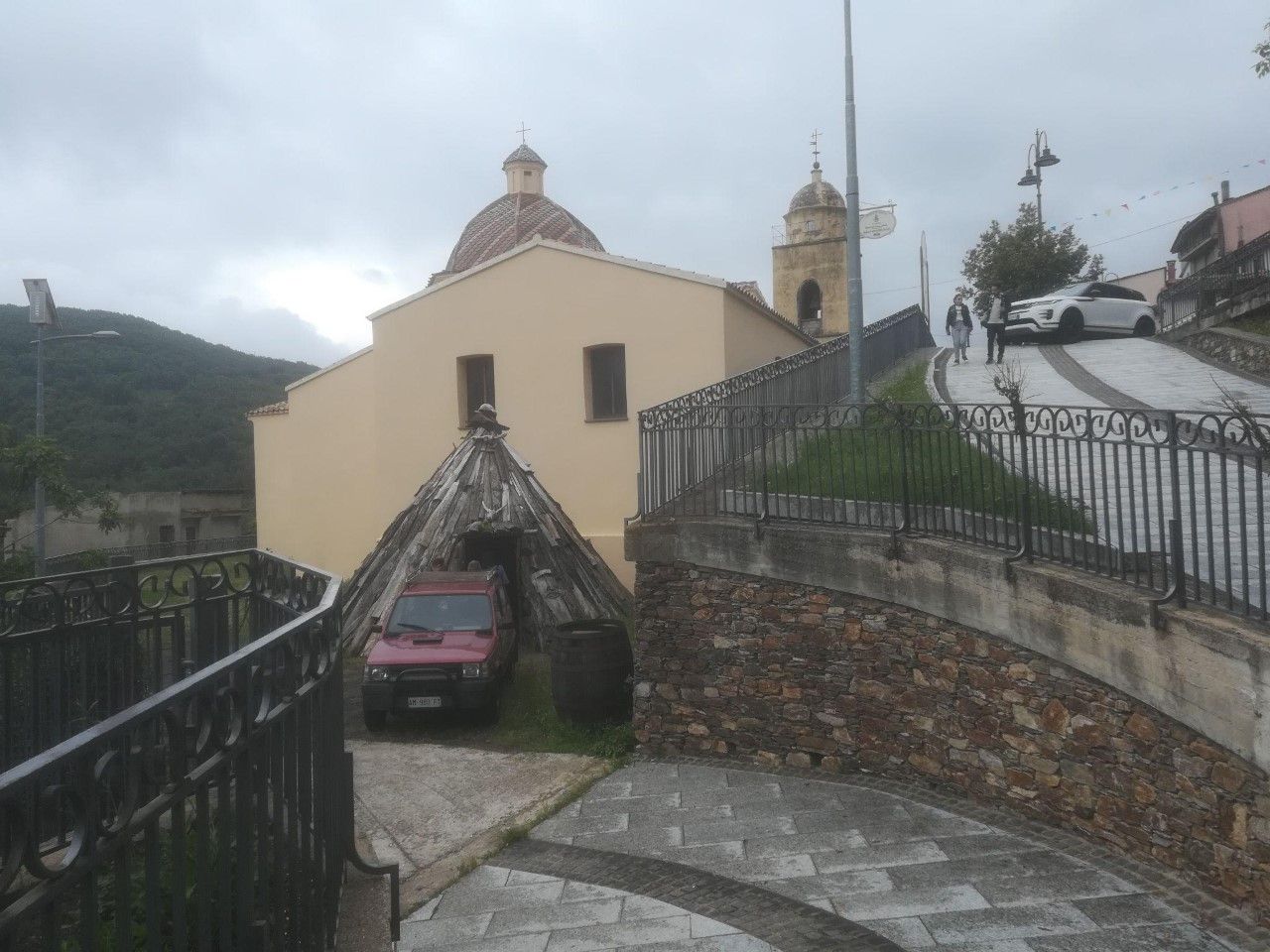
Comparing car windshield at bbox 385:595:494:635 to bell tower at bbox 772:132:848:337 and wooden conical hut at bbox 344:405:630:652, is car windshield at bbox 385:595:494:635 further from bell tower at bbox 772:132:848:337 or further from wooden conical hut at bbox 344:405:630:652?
bell tower at bbox 772:132:848:337

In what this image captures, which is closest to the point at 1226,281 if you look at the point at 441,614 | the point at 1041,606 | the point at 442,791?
the point at 441,614

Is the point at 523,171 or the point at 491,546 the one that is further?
the point at 523,171

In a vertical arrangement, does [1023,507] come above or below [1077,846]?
above

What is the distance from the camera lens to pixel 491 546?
17.3m

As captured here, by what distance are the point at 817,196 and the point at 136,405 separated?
102ft

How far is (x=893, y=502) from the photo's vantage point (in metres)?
8.34

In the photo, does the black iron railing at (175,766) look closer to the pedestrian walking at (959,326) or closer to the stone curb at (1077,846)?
the stone curb at (1077,846)

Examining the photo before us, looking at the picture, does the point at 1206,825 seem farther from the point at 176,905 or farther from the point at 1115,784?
the point at 176,905

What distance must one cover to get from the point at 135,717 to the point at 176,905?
0.66 metres

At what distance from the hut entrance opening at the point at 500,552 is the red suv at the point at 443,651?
2.99m

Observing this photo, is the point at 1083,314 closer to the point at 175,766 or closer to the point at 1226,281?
the point at 1226,281

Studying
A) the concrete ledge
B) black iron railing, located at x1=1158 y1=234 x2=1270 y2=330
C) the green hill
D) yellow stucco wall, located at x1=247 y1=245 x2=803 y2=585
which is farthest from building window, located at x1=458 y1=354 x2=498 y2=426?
the green hill

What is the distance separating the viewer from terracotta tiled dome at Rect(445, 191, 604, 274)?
2884 centimetres

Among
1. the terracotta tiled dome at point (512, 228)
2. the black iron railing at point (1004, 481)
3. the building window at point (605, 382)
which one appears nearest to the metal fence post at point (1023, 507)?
the black iron railing at point (1004, 481)
